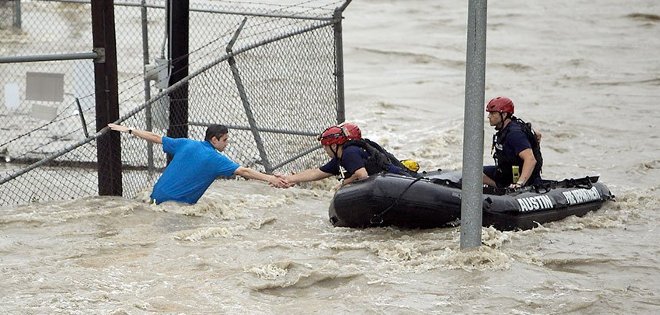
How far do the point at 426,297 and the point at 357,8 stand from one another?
2088 cm

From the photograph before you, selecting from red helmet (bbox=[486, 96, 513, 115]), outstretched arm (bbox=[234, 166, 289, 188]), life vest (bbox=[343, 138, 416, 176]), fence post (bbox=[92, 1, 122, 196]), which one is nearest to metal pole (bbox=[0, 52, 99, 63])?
fence post (bbox=[92, 1, 122, 196])

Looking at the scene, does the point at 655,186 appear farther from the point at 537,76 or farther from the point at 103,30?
the point at 537,76

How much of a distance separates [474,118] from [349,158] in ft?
7.87

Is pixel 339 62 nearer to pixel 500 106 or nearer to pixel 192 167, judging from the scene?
pixel 500 106

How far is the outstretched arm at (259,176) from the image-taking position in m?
10.6

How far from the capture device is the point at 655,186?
44.9 feet

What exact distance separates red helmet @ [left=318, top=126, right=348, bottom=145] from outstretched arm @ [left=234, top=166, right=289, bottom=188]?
0.57 m

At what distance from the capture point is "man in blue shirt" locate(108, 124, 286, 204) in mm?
10664

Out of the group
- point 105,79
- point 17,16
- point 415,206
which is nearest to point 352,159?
point 415,206

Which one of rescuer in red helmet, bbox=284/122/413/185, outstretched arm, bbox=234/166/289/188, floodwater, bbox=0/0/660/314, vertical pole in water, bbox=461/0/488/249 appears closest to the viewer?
floodwater, bbox=0/0/660/314

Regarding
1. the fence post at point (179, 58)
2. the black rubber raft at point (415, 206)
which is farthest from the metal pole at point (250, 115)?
the black rubber raft at point (415, 206)

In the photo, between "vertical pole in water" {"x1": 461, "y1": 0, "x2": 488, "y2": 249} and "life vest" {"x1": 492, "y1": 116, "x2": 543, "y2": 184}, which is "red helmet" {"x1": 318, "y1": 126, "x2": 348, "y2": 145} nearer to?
"life vest" {"x1": 492, "y1": 116, "x2": 543, "y2": 184}

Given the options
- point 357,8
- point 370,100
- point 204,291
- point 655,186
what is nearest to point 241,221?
point 204,291

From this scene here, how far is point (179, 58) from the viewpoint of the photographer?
12.0 meters
